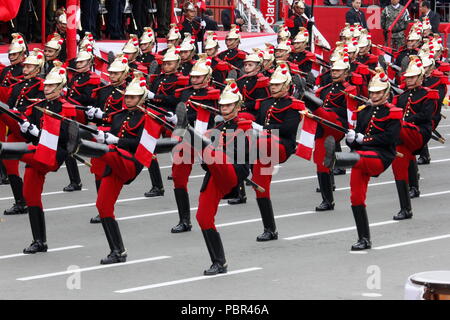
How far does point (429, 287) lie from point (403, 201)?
7146mm

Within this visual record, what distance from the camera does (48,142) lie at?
1378cm

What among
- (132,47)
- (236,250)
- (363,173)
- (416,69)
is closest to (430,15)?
(132,47)

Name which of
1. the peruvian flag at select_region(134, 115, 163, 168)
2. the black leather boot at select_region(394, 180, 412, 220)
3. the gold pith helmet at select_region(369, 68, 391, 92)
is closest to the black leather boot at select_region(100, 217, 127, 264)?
the peruvian flag at select_region(134, 115, 163, 168)

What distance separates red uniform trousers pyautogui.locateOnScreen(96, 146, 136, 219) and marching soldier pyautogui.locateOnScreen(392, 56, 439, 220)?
394cm

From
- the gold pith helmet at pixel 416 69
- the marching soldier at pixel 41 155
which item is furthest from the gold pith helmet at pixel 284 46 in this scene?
the marching soldier at pixel 41 155

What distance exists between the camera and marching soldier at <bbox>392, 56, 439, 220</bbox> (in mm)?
16062

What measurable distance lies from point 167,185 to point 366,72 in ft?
11.7

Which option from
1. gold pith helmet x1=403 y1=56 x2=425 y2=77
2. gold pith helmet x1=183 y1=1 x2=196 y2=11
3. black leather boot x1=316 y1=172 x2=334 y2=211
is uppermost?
gold pith helmet x1=403 y1=56 x2=425 y2=77

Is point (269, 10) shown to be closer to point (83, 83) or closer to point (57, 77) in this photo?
point (83, 83)

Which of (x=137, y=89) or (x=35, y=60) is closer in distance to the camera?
(x=137, y=89)

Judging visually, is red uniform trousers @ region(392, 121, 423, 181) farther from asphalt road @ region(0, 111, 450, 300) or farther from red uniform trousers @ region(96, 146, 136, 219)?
red uniform trousers @ region(96, 146, 136, 219)

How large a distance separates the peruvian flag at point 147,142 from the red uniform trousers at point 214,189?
3.21 feet
